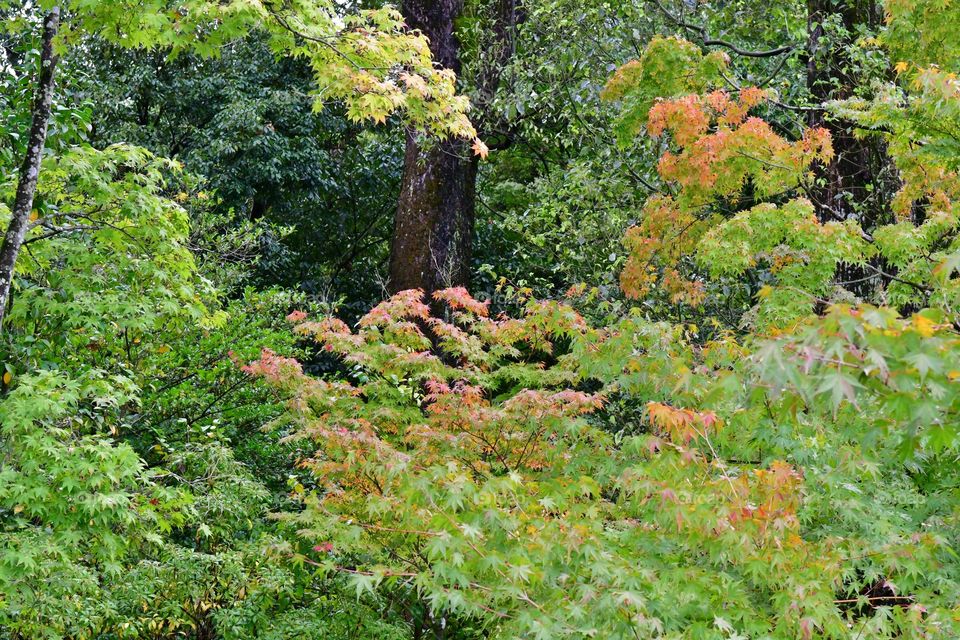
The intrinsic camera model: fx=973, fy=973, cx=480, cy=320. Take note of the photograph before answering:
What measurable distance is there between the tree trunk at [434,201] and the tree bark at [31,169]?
565 centimetres

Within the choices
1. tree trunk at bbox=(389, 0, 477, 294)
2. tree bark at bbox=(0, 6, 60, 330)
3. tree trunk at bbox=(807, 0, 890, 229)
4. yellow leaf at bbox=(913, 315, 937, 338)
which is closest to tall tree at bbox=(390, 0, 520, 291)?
tree trunk at bbox=(389, 0, 477, 294)

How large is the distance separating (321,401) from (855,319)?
17.2 ft

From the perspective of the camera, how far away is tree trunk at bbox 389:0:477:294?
1160cm

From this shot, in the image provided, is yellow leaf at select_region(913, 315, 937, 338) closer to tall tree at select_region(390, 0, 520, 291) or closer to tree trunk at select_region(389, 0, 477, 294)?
tall tree at select_region(390, 0, 520, 291)

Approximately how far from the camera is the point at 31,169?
6008 mm

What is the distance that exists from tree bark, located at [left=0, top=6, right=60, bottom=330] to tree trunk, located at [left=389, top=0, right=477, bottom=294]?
5645mm

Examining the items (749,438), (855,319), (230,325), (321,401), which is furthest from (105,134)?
(855,319)

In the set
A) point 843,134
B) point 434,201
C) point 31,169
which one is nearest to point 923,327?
point 31,169

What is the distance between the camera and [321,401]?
7457 mm

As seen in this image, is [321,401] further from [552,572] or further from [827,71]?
[827,71]

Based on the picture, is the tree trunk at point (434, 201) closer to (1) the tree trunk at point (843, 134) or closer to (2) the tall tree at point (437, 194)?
(2) the tall tree at point (437, 194)

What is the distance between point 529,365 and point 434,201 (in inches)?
165

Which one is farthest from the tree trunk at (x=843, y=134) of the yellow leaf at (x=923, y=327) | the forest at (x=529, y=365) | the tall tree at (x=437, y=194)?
the yellow leaf at (x=923, y=327)

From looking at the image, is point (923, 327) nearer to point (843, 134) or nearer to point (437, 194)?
point (843, 134)
